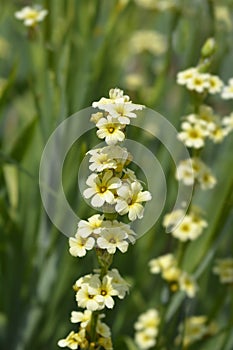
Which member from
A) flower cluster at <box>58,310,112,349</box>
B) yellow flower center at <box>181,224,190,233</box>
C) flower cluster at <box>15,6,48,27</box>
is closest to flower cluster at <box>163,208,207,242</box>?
yellow flower center at <box>181,224,190,233</box>

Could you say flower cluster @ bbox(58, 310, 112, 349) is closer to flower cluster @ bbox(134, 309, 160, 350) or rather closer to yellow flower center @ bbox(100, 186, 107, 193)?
yellow flower center @ bbox(100, 186, 107, 193)

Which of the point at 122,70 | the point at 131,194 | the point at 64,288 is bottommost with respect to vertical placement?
the point at 131,194

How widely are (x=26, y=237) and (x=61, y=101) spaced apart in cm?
28

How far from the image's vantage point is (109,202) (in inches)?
29.3

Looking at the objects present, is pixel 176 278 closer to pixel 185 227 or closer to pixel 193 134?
pixel 185 227

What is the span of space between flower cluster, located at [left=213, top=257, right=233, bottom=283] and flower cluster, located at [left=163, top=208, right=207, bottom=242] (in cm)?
14

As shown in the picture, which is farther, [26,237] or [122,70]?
[122,70]

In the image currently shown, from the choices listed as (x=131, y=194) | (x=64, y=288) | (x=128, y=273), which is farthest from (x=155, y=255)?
(x=131, y=194)

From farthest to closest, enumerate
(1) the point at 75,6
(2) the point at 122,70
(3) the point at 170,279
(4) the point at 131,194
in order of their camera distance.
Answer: (2) the point at 122,70 < (1) the point at 75,6 < (3) the point at 170,279 < (4) the point at 131,194

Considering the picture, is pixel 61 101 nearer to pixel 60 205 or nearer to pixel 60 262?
pixel 60 205

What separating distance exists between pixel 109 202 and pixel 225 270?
572 mm

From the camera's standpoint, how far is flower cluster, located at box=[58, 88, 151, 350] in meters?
0.75

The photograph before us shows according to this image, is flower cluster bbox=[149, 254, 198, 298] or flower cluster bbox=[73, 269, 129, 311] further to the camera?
flower cluster bbox=[149, 254, 198, 298]

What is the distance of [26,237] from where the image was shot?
4.45 ft
